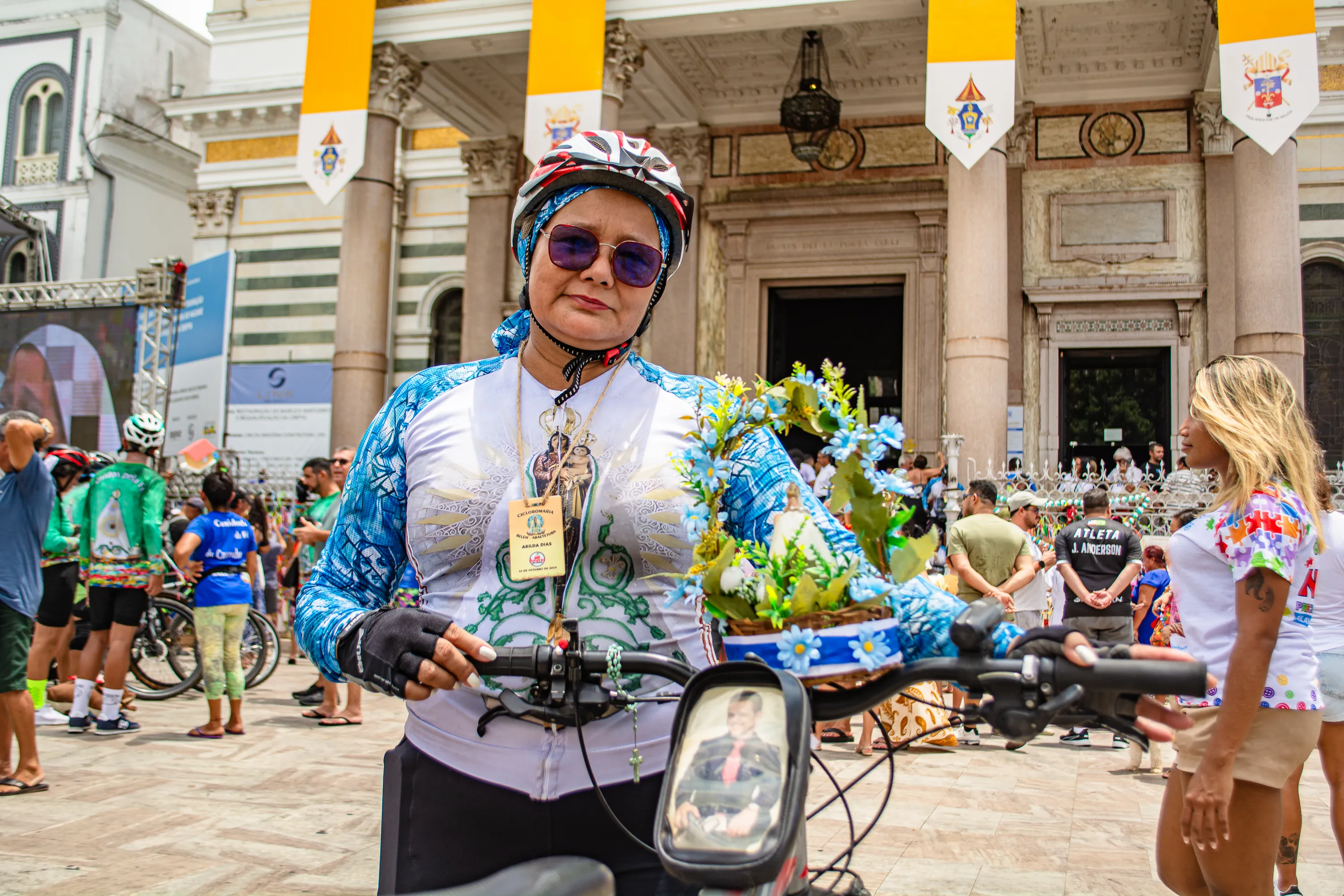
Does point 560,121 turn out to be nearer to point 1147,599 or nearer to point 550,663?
point 1147,599

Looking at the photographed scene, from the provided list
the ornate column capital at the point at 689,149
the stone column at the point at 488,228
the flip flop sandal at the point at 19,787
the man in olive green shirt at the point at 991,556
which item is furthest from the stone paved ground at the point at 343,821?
the ornate column capital at the point at 689,149

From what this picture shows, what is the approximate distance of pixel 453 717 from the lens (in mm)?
1830

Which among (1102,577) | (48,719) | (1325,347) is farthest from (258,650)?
(1325,347)

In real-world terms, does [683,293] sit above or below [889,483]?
above

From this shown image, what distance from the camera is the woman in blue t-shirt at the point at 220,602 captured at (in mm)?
7559

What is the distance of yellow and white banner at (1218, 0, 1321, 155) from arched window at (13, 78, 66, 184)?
2509 centimetres

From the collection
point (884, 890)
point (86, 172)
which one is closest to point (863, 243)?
point (884, 890)

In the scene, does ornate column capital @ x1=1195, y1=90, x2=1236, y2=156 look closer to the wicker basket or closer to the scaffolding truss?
the scaffolding truss

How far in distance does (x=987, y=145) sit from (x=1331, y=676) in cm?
865

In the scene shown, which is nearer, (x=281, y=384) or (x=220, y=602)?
(x=220, y=602)

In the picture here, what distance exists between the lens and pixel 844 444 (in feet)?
4.94

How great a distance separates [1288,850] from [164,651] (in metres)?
8.49

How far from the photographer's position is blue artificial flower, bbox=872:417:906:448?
1509 millimetres

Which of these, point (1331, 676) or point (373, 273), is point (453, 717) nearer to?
point (1331, 676)
